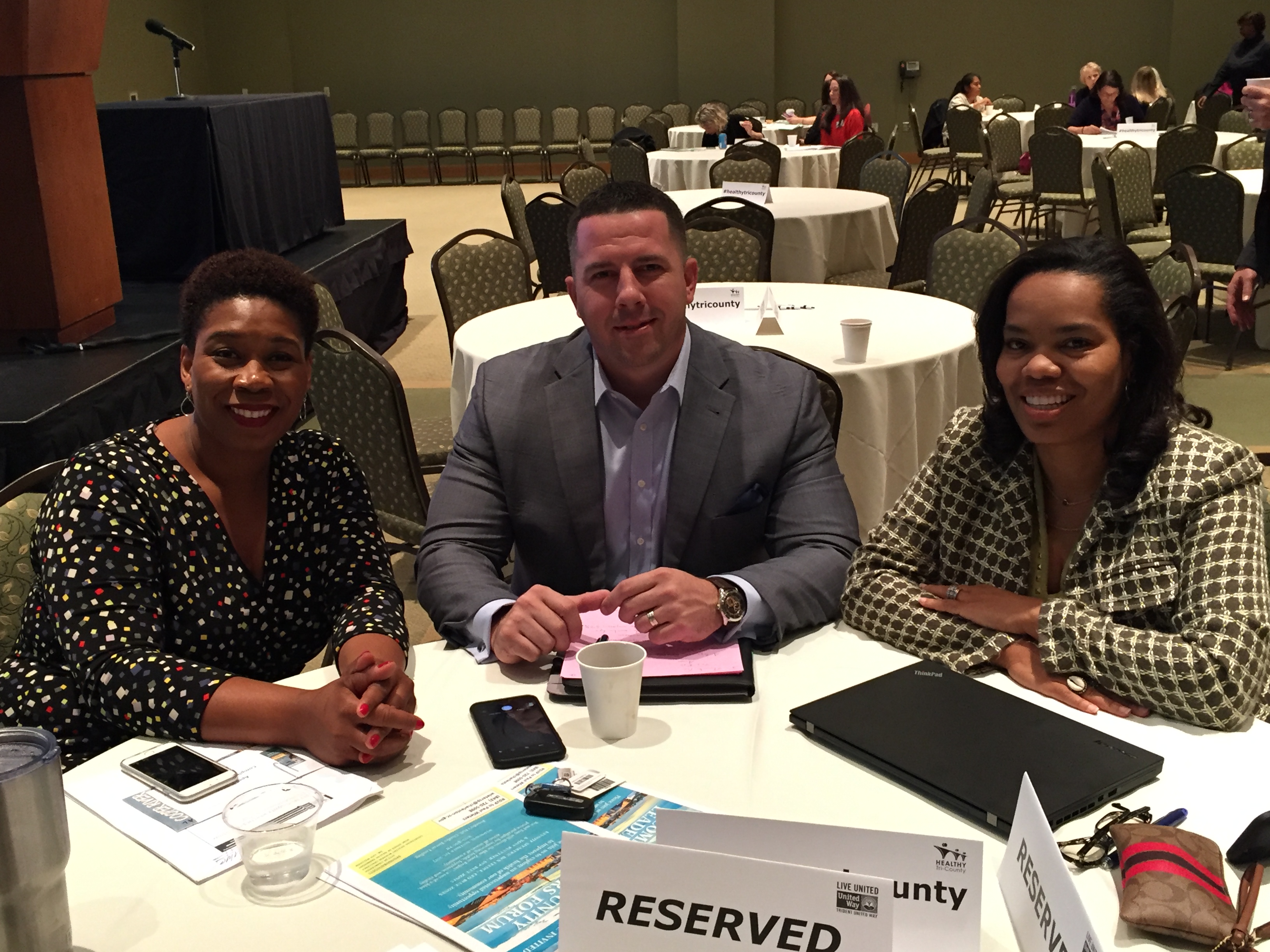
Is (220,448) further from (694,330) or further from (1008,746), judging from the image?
(1008,746)

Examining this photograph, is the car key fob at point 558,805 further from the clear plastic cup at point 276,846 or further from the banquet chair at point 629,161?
the banquet chair at point 629,161

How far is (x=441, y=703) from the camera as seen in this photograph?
155 centimetres

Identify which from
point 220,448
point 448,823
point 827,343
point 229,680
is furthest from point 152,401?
point 448,823

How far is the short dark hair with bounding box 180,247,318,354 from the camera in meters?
1.81

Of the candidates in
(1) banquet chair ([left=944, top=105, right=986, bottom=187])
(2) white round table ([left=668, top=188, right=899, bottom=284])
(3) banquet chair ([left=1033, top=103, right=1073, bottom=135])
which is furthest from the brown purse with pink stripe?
(3) banquet chair ([left=1033, top=103, right=1073, bottom=135])

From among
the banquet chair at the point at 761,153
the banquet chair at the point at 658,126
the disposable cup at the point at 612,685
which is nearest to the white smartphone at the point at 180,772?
the disposable cup at the point at 612,685

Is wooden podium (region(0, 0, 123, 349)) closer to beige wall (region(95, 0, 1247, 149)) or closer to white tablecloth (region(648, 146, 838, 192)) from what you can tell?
white tablecloth (region(648, 146, 838, 192))


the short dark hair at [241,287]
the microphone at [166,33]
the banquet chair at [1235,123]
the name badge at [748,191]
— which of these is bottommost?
the name badge at [748,191]

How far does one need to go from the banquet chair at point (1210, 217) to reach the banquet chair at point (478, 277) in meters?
3.50

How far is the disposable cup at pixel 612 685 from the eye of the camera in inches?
54.5

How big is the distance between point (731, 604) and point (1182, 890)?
2.51 ft

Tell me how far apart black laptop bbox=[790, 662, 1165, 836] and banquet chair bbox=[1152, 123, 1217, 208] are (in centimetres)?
794

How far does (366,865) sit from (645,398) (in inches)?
46.4

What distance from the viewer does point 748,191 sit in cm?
579
